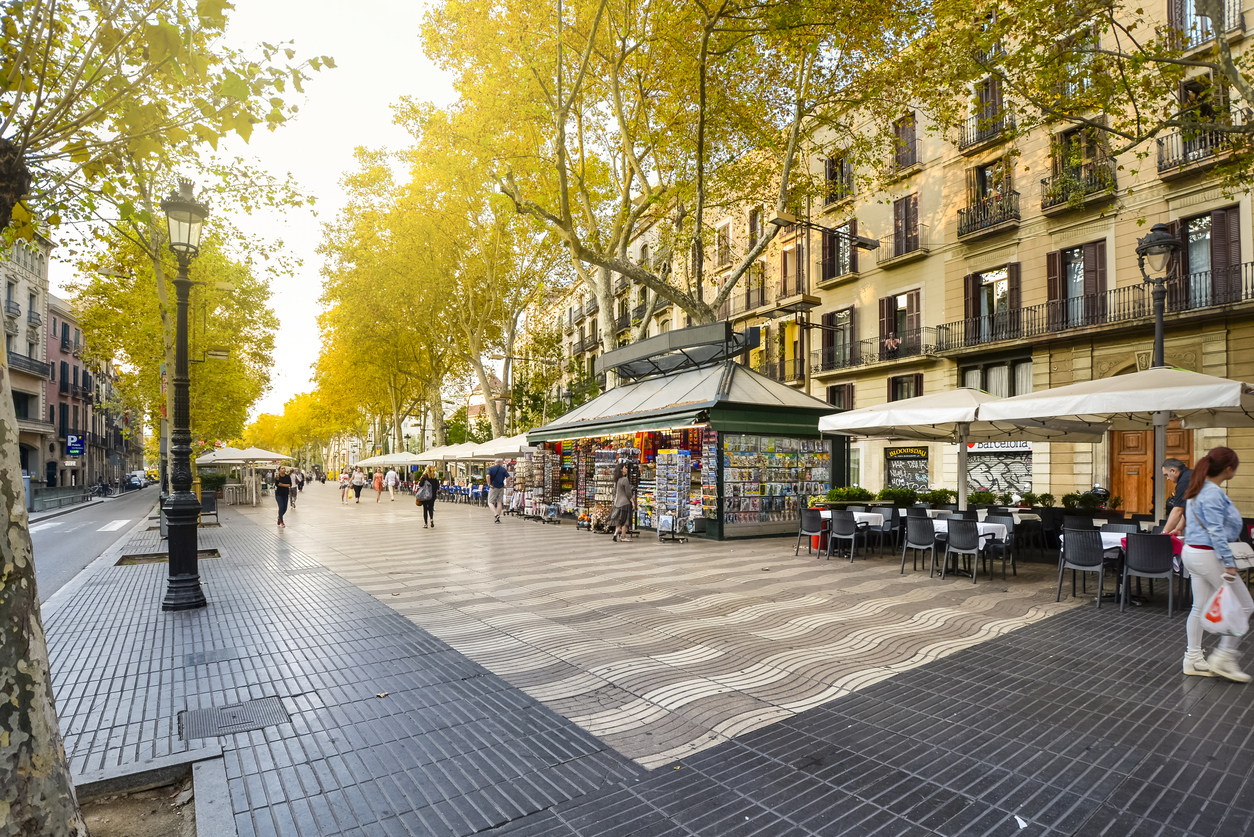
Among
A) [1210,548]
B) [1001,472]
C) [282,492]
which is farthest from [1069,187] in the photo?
[282,492]

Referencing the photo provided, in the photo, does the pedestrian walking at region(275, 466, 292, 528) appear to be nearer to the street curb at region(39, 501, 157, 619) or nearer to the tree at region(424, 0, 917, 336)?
the street curb at region(39, 501, 157, 619)

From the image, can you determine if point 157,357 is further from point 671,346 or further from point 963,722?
point 963,722

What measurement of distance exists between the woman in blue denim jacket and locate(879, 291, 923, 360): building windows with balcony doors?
1922 centimetres

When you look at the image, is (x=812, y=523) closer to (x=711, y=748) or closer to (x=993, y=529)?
(x=993, y=529)

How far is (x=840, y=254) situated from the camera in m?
27.0

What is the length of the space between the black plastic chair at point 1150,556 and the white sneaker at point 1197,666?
7.56 feet

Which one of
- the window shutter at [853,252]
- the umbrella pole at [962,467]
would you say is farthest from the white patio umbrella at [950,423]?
the window shutter at [853,252]

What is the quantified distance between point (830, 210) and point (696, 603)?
23083 mm

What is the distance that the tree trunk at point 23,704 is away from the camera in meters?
2.28

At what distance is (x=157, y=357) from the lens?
25.6 meters

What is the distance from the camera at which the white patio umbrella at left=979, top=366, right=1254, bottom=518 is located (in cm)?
732

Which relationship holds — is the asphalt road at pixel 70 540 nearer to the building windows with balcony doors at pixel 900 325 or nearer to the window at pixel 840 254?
the building windows with balcony doors at pixel 900 325

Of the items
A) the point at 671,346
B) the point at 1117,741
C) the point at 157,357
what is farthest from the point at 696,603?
the point at 157,357

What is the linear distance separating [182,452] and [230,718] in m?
4.84
